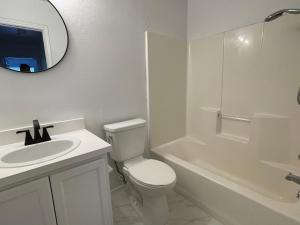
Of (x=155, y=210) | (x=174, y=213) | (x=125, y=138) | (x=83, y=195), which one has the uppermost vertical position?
(x=125, y=138)

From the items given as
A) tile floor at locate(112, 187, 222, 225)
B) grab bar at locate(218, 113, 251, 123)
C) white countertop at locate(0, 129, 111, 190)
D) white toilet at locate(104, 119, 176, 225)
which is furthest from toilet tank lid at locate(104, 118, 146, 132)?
grab bar at locate(218, 113, 251, 123)

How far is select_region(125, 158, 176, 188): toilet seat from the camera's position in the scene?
4.06ft

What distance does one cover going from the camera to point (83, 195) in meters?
0.98

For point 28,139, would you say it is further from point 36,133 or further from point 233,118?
point 233,118

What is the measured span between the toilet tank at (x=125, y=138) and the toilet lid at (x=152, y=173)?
13 cm

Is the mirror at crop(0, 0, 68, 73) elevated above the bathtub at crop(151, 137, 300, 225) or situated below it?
above

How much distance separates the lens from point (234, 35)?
1709mm

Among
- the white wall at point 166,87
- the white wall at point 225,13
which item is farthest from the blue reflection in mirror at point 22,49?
the white wall at point 225,13

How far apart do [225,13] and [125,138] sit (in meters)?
1.70

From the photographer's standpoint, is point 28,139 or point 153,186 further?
point 153,186

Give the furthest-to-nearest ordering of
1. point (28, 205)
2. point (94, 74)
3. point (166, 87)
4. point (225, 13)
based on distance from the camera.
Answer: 1. point (166, 87)
2. point (225, 13)
3. point (94, 74)
4. point (28, 205)

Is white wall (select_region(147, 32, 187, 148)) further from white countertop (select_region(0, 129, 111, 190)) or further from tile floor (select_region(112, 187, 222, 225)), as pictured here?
white countertop (select_region(0, 129, 111, 190))

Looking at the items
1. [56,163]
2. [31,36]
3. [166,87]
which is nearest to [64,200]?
[56,163]

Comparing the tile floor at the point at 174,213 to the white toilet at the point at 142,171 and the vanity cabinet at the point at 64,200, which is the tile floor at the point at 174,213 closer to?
the white toilet at the point at 142,171
